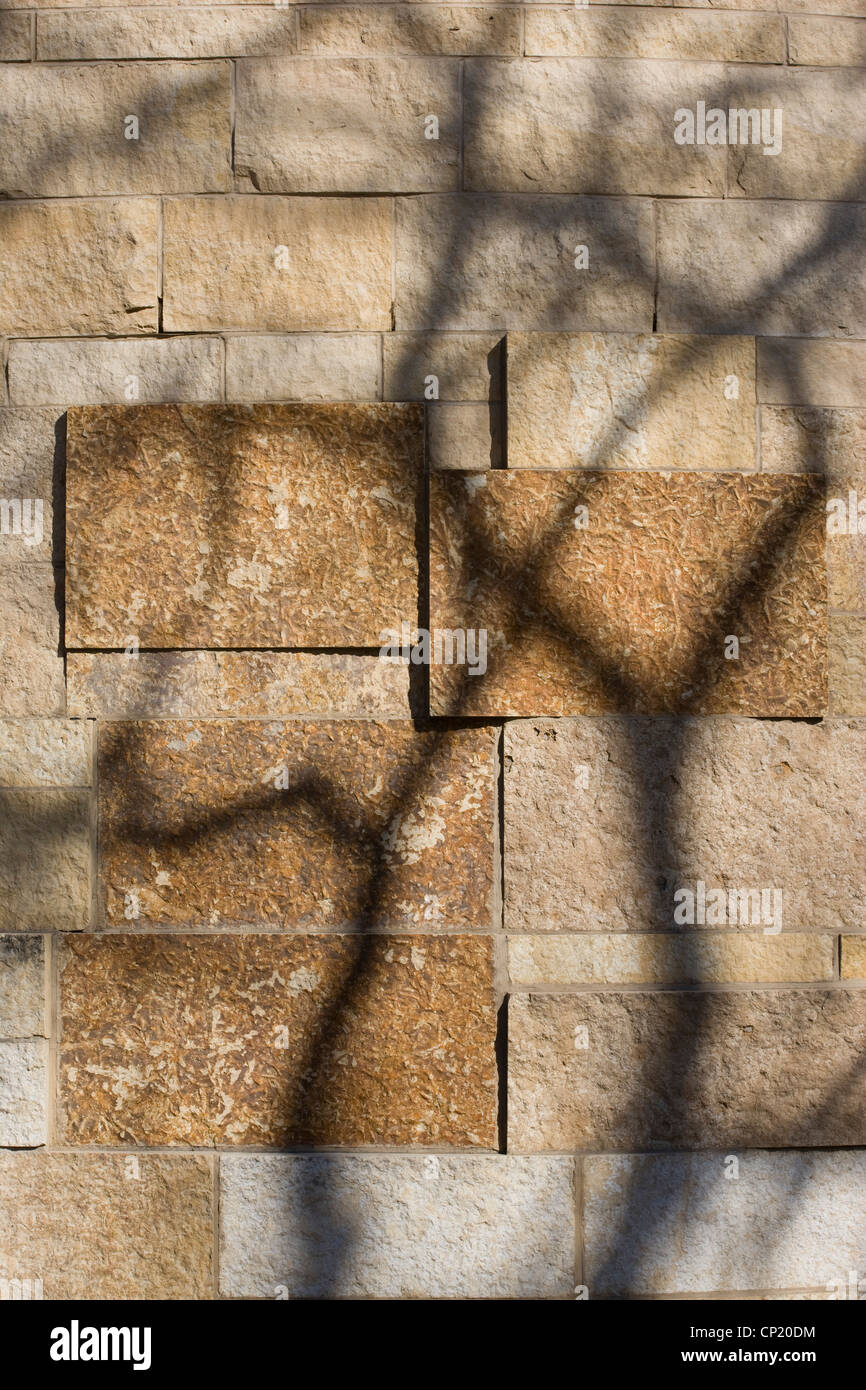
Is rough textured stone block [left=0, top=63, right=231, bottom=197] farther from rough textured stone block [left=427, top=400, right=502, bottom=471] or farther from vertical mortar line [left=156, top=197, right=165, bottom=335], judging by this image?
rough textured stone block [left=427, top=400, right=502, bottom=471]

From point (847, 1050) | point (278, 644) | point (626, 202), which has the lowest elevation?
point (847, 1050)

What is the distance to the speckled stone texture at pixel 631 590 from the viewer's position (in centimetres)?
201

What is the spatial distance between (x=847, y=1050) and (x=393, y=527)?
1.66 m

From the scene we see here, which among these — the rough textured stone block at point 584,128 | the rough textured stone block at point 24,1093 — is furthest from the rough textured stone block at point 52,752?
the rough textured stone block at point 584,128

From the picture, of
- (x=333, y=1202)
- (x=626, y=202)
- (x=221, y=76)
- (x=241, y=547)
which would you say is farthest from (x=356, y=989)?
(x=221, y=76)

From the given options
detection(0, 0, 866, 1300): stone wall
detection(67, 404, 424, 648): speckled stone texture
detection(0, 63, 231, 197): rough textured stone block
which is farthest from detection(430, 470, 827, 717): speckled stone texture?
detection(0, 63, 231, 197): rough textured stone block

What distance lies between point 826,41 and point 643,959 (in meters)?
2.32

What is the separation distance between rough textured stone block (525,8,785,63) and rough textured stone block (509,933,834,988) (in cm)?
216

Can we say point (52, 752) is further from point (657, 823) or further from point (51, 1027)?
point (657, 823)

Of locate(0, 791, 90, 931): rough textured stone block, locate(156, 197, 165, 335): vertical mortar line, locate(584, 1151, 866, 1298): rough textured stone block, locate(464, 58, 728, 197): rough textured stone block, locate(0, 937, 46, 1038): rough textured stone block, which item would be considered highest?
locate(464, 58, 728, 197): rough textured stone block

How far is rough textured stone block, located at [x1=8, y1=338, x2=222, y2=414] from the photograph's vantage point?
208 centimetres

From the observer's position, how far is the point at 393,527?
2.04 m

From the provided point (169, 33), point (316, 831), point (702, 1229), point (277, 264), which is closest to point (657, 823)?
point (316, 831)

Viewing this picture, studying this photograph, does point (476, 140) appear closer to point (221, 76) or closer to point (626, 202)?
point (626, 202)
